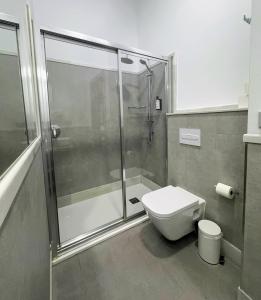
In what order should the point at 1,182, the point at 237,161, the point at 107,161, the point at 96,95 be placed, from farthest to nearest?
the point at 107,161 → the point at 96,95 → the point at 237,161 → the point at 1,182

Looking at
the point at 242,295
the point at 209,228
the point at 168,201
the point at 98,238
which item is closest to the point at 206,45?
the point at 168,201

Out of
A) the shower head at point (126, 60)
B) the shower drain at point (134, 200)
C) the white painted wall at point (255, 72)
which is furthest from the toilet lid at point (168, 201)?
the shower head at point (126, 60)

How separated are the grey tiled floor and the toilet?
→ 7.0 inches

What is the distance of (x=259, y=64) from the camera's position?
83 centimetres

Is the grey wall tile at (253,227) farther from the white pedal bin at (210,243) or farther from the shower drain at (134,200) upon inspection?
the shower drain at (134,200)

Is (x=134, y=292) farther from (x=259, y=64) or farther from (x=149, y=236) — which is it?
(x=259, y=64)

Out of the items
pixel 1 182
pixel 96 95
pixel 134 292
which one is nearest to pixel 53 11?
pixel 96 95

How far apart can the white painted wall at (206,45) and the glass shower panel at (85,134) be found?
0.75 metres

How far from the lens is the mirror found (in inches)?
23.1

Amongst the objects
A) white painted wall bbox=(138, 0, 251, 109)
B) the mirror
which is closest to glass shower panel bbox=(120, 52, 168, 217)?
white painted wall bbox=(138, 0, 251, 109)

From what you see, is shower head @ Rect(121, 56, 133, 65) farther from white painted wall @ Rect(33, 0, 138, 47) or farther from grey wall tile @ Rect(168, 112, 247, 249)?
grey wall tile @ Rect(168, 112, 247, 249)

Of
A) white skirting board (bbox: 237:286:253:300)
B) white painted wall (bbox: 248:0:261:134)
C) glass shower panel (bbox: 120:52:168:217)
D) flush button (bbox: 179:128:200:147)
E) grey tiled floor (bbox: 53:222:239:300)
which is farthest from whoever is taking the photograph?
glass shower panel (bbox: 120:52:168:217)

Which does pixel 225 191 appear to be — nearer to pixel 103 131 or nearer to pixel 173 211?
pixel 173 211

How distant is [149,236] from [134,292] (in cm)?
55
